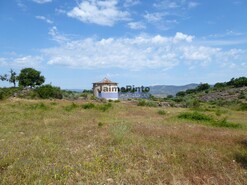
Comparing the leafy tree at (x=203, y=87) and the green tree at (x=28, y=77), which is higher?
the green tree at (x=28, y=77)

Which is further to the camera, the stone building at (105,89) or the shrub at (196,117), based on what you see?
the stone building at (105,89)

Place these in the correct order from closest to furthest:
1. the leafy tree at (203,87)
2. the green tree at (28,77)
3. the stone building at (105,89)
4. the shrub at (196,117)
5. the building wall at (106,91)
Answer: the shrub at (196,117)
the building wall at (106,91)
the stone building at (105,89)
the green tree at (28,77)
the leafy tree at (203,87)

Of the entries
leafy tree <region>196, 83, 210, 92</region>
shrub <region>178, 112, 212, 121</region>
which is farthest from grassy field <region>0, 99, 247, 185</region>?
leafy tree <region>196, 83, 210, 92</region>

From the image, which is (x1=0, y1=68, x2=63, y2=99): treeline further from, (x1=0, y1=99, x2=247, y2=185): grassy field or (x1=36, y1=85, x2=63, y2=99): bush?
(x1=0, y1=99, x2=247, y2=185): grassy field

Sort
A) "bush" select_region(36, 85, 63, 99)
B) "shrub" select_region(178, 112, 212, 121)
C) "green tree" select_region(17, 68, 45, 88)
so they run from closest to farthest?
"shrub" select_region(178, 112, 212, 121) → "bush" select_region(36, 85, 63, 99) → "green tree" select_region(17, 68, 45, 88)

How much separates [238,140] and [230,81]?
48651mm

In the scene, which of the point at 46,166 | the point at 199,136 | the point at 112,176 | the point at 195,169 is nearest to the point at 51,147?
the point at 46,166

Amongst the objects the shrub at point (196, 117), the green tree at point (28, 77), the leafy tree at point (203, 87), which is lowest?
the shrub at point (196, 117)

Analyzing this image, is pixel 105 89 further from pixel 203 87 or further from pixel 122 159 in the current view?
pixel 122 159

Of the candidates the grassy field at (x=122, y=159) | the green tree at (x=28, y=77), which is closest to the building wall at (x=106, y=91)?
the green tree at (x=28, y=77)

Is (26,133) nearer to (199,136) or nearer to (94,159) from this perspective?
(94,159)

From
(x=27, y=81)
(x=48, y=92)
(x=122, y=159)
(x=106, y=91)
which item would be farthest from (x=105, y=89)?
(x=122, y=159)

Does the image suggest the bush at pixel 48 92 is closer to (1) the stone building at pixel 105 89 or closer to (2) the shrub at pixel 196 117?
(1) the stone building at pixel 105 89

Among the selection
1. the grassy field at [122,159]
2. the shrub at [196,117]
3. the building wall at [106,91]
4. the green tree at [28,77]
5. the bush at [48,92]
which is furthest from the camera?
the green tree at [28,77]
